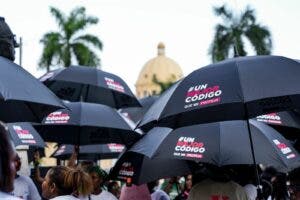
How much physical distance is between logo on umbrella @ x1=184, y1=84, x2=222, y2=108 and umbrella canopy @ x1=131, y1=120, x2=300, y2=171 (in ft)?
4.47

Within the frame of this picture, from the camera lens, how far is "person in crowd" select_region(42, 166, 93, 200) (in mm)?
5023

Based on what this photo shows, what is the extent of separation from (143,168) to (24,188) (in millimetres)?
1483

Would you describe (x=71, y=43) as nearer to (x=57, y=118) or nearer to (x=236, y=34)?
Result: (x=236, y=34)

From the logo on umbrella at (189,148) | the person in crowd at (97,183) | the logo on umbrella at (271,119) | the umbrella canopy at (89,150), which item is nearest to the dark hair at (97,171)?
the person in crowd at (97,183)

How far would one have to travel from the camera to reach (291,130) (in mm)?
8078

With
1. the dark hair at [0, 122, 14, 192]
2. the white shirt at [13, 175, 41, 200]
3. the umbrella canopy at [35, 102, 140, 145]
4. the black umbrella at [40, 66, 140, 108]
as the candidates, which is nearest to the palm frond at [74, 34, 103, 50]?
the black umbrella at [40, 66, 140, 108]

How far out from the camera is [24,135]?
8312mm

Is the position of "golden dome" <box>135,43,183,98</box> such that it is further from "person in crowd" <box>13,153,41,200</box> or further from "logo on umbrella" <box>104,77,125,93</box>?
"person in crowd" <box>13,153,41,200</box>

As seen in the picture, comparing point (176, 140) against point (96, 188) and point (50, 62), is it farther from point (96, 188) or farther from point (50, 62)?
point (50, 62)

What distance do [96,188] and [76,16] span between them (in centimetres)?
3516

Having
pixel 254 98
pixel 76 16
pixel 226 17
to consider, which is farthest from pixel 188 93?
pixel 76 16

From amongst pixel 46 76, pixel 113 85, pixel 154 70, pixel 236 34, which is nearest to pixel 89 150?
pixel 46 76

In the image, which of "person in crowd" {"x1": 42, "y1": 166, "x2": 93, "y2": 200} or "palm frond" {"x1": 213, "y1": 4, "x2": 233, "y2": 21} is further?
"palm frond" {"x1": 213, "y1": 4, "x2": 233, "y2": 21}

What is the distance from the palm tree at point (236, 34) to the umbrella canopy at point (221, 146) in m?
→ 30.2
